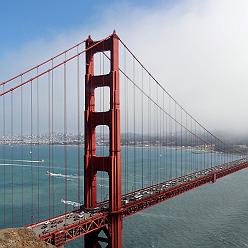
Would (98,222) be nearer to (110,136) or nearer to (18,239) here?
(110,136)

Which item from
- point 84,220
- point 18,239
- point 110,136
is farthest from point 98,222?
point 18,239

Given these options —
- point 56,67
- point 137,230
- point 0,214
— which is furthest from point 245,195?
point 56,67

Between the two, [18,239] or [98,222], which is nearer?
[18,239]

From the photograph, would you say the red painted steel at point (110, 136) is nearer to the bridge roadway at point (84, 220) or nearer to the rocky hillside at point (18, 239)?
the bridge roadway at point (84, 220)

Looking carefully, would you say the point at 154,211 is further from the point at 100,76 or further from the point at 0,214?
the point at 100,76

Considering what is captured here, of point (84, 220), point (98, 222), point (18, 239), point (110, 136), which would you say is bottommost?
point (98, 222)

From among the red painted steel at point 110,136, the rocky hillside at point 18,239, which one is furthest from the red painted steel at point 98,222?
the rocky hillside at point 18,239

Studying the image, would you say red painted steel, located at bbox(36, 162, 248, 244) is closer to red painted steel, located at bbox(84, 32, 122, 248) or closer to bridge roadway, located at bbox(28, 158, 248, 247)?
bridge roadway, located at bbox(28, 158, 248, 247)
